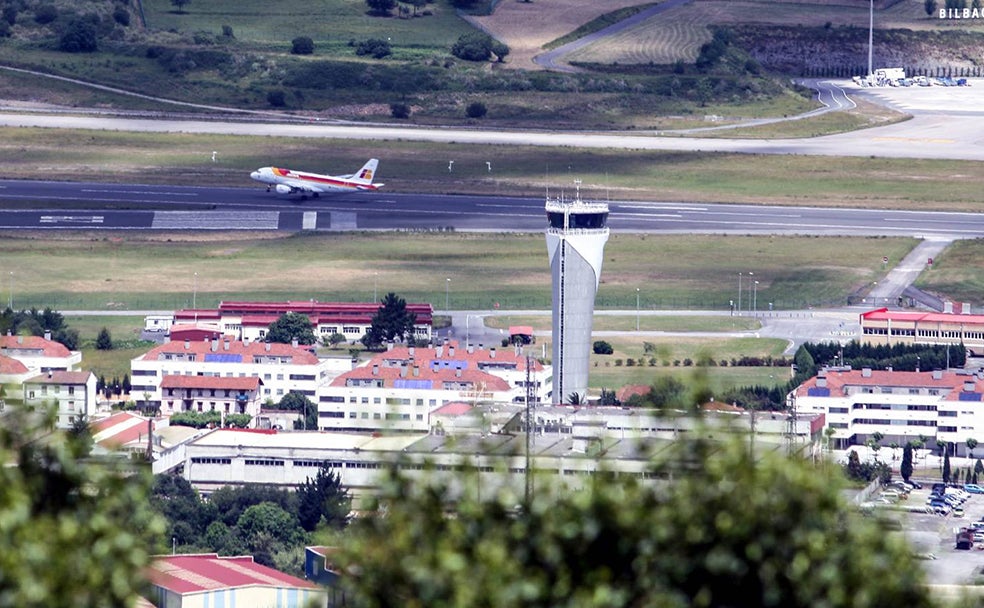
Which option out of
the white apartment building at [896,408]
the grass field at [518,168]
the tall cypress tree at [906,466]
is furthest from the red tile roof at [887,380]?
Result: the grass field at [518,168]

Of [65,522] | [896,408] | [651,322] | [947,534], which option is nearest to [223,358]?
[651,322]

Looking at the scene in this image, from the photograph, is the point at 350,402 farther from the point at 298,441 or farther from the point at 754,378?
the point at 754,378

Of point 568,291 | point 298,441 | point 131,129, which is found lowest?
point 298,441

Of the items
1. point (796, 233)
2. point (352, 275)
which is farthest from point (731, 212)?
point (352, 275)

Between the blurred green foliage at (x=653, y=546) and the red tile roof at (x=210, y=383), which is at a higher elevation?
the blurred green foliage at (x=653, y=546)

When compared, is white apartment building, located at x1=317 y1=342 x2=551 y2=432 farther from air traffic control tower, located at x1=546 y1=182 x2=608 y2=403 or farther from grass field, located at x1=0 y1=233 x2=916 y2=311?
grass field, located at x1=0 y1=233 x2=916 y2=311

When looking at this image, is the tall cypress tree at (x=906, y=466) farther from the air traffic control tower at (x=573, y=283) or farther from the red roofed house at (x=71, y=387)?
the red roofed house at (x=71, y=387)
